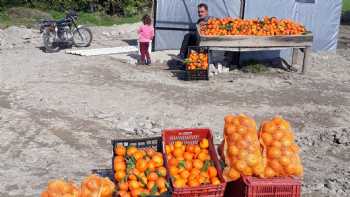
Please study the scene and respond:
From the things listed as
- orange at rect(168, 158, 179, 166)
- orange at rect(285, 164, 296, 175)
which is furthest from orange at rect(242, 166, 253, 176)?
orange at rect(168, 158, 179, 166)

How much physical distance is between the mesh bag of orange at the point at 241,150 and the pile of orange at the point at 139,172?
2.14 ft

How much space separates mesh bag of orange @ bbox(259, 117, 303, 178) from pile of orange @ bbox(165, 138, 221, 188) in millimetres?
544

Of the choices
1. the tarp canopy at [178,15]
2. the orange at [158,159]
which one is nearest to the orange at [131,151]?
the orange at [158,159]

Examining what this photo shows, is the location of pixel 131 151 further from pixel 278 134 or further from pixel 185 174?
pixel 278 134

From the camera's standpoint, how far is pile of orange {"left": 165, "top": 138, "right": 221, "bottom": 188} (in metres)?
4.82

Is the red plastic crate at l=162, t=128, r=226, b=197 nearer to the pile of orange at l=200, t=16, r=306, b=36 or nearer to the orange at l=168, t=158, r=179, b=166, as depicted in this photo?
the orange at l=168, t=158, r=179, b=166

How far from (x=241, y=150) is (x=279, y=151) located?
1.25ft

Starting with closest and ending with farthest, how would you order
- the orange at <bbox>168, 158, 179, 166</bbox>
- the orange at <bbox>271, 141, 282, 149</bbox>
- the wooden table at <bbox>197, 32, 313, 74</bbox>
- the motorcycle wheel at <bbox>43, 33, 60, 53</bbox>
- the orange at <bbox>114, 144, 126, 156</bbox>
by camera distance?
the orange at <bbox>271, 141, 282, 149</bbox>
the orange at <bbox>168, 158, 179, 166</bbox>
the orange at <bbox>114, 144, 126, 156</bbox>
the wooden table at <bbox>197, 32, 313, 74</bbox>
the motorcycle wheel at <bbox>43, 33, 60, 53</bbox>

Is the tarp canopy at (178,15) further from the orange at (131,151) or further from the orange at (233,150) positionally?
the orange at (233,150)

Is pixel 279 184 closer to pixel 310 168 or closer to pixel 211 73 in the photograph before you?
pixel 310 168

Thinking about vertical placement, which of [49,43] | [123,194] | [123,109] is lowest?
[123,109]

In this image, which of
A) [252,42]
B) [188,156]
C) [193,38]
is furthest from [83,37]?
[188,156]

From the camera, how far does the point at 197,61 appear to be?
1211 centimetres

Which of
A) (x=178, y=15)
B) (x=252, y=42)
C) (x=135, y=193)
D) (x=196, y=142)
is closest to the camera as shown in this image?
(x=135, y=193)
